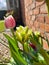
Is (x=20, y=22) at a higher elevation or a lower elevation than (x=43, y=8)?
lower

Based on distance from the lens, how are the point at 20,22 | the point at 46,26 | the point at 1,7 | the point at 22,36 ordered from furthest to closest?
1. the point at 1,7
2. the point at 20,22
3. the point at 46,26
4. the point at 22,36

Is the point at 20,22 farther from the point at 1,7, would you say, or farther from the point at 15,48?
the point at 15,48

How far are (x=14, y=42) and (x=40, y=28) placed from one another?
826mm

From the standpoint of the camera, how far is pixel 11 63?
918mm

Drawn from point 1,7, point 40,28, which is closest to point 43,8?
point 40,28

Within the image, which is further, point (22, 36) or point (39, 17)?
point (39, 17)

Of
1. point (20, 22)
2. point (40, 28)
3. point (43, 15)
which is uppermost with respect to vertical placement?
point (43, 15)

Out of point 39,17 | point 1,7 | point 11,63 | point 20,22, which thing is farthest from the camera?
point 1,7

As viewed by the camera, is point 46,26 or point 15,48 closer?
point 15,48

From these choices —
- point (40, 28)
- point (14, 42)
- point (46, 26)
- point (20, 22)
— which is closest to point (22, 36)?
point (14, 42)

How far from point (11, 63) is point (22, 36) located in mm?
187

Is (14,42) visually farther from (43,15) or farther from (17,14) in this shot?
(17,14)

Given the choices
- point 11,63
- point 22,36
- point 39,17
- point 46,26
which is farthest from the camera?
point 39,17

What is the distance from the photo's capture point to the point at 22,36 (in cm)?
78
